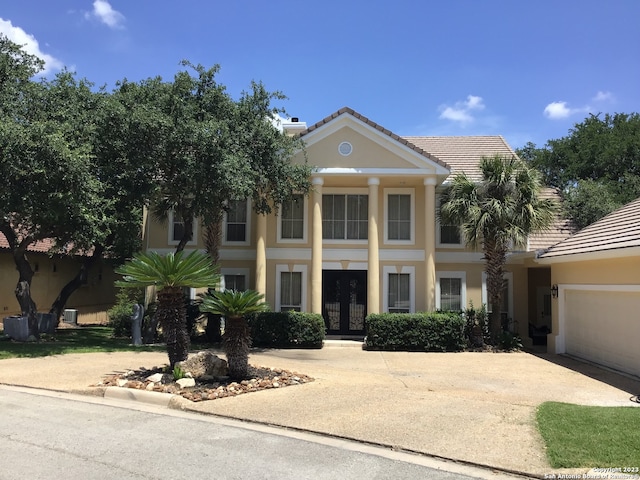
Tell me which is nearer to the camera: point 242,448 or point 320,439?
point 242,448

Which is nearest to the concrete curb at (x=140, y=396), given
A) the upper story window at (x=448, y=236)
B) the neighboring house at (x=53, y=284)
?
the neighboring house at (x=53, y=284)

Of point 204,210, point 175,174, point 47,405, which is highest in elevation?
point 175,174

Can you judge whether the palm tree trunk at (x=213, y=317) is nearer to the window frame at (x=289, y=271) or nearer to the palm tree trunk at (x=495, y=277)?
the window frame at (x=289, y=271)

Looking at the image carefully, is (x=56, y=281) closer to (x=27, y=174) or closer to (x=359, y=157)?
(x=27, y=174)

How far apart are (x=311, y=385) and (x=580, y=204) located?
14618 mm

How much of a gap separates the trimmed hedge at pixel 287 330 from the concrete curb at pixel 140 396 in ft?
23.9

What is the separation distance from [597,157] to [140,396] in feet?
88.4

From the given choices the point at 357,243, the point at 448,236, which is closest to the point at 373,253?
the point at 357,243

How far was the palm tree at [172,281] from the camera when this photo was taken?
9.88 m

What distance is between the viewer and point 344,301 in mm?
19281

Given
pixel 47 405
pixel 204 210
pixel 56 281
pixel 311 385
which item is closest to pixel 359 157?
pixel 204 210

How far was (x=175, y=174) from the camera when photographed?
49.8 ft

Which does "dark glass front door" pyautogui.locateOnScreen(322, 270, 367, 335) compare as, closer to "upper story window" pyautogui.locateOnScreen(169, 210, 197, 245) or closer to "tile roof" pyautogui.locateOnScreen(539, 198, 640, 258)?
"upper story window" pyautogui.locateOnScreen(169, 210, 197, 245)

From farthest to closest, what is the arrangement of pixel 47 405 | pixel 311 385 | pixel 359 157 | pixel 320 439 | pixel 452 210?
pixel 359 157
pixel 452 210
pixel 311 385
pixel 47 405
pixel 320 439
